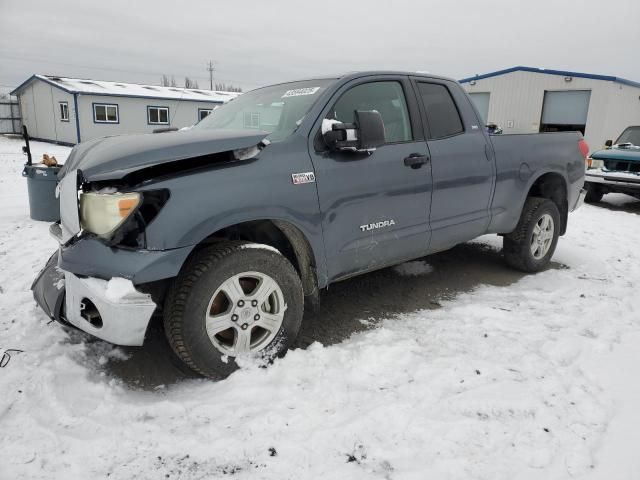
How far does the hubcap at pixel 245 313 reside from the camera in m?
2.70

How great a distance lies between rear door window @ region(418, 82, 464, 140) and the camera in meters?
3.86

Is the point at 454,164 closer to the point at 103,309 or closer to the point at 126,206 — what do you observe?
the point at 126,206

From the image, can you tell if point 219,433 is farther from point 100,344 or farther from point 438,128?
point 438,128

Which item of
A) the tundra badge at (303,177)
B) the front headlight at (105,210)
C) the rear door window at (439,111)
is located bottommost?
the front headlight at (105,210)

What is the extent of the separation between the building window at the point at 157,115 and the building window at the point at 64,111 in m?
4.09

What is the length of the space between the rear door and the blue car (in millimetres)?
7043

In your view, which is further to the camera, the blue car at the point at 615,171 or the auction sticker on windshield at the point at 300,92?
the blue car at the point at 615,171

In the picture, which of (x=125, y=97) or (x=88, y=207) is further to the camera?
(x=125, y=97)

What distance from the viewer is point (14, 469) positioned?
Answer: 204 cm

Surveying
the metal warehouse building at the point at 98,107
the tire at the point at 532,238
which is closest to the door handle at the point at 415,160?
the tire at the point at 532,238

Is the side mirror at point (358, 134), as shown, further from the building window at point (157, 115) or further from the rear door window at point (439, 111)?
the building window at point (157, 115)

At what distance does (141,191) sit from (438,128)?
8.24 ft

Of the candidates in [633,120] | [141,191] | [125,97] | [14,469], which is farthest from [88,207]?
[125,97]

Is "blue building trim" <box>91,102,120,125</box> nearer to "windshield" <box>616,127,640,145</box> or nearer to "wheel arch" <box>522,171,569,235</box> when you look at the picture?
"windshield" <box>616,127,640,145</box>
